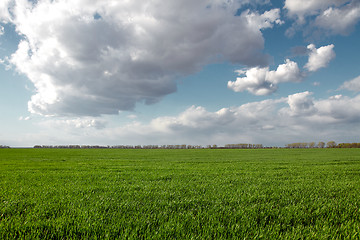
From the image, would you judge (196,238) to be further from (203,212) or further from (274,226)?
(274,226)

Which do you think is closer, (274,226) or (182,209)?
(274,226)

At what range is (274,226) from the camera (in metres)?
3.50

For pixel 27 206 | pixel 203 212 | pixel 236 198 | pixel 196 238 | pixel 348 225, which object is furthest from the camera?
pixel 236 198

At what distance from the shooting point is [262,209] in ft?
14.3

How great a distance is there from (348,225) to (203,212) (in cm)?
288

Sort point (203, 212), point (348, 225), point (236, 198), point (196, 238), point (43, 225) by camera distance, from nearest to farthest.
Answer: point (196, 238) < point (43, 225) < point (348, 225) < point (203, 212) < point (236, 198)

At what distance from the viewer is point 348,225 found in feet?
11.8

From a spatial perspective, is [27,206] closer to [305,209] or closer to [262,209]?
[262,209]

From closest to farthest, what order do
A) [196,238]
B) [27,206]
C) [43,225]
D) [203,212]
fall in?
[196,238]
[43,225]
[203,212]
[27,206]

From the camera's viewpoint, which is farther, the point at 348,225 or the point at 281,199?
the point at 281,199

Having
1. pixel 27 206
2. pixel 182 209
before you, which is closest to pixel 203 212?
pixel 182 209

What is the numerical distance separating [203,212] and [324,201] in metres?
3.79

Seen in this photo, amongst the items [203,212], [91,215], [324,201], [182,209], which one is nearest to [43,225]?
[91,215]

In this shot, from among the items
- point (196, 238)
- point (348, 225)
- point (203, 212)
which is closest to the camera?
point (196, 238)
